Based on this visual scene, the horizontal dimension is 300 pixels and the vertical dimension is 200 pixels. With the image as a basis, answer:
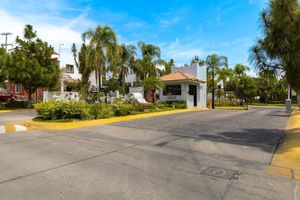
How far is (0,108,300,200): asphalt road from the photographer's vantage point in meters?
4.92

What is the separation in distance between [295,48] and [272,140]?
11.5 feet

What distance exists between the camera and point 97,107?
17.4m

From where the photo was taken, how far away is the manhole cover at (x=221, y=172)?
5945 mm

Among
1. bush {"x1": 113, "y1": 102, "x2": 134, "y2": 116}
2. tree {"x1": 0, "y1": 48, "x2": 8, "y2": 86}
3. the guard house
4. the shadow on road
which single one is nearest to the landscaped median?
the shadow on road

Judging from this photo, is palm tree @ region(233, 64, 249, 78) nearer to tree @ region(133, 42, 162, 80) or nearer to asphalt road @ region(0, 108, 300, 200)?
tree @ region(133, 42, 162, 80)

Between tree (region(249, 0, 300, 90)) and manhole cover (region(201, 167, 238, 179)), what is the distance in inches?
216

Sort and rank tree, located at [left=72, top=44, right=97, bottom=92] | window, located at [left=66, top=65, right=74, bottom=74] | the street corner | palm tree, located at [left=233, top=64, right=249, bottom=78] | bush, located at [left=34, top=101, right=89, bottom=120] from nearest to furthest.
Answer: the street corner < bush, located at [left=34, top=101, right=89, bottom=120] < tree, located at [left=72, top=44, right=97, bottom=92] < window, located at [left=66, top=65, right=74, bottom=74] < palm tree, located at [left=233, top=64, right=249, bottom=78]

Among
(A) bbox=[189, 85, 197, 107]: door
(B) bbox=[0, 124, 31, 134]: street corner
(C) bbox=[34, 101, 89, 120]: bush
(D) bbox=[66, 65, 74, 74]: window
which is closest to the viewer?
(B) bbox=[0, 124, 31, 134]: street corner

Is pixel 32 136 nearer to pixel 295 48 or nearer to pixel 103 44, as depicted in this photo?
pixel 295 48

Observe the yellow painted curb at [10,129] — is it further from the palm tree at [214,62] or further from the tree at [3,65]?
the palm tree at [214,62]

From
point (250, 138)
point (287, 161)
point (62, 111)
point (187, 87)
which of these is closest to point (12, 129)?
point (62, 111)

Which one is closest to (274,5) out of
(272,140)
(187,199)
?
(272,140)

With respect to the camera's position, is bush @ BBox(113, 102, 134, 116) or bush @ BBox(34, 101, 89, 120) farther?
bush @ BBox(113, 102, 134, 116)

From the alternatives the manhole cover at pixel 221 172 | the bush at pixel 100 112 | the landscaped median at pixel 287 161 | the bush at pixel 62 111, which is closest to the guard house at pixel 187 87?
the bush at pixel 100 112
